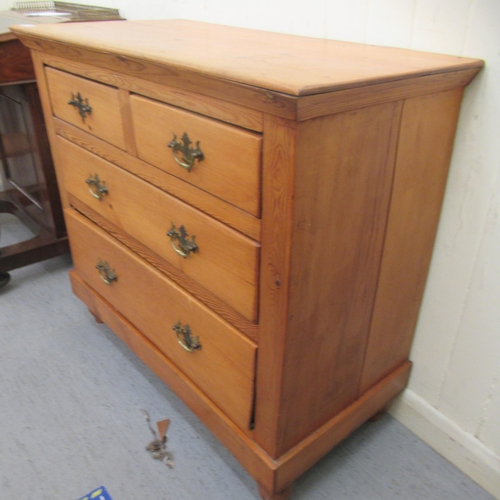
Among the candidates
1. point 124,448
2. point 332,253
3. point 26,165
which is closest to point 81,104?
point 332,253

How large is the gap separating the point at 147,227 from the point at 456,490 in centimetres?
91

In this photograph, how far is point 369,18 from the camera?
39.2 inches

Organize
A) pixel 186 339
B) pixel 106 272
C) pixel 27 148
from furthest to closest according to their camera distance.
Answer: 1. pixel 27 148
2. pixel 106 272
3. pixel 186 339

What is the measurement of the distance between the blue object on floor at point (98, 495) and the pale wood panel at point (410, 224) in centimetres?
62

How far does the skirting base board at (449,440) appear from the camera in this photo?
107 centimetres

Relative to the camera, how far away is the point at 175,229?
941 millimetres

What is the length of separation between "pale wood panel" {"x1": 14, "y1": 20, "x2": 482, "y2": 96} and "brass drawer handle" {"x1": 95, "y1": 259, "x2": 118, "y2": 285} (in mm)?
553

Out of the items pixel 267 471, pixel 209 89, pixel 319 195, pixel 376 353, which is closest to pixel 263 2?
pixel 209 89

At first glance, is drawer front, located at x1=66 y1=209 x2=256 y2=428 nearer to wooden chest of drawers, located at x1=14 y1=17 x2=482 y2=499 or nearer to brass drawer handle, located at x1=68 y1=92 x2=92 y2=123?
wooden chest of drawers, located at x1=14 y1=17 x2=482 y2=499

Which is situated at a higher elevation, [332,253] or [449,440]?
[332,253]

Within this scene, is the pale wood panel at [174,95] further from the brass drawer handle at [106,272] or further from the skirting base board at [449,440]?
the skirting base board at [449,440]

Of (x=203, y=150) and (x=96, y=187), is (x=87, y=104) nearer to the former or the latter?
(x=96, y=187)

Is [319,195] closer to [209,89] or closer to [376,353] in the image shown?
[209,89]

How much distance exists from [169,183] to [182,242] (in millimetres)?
116
